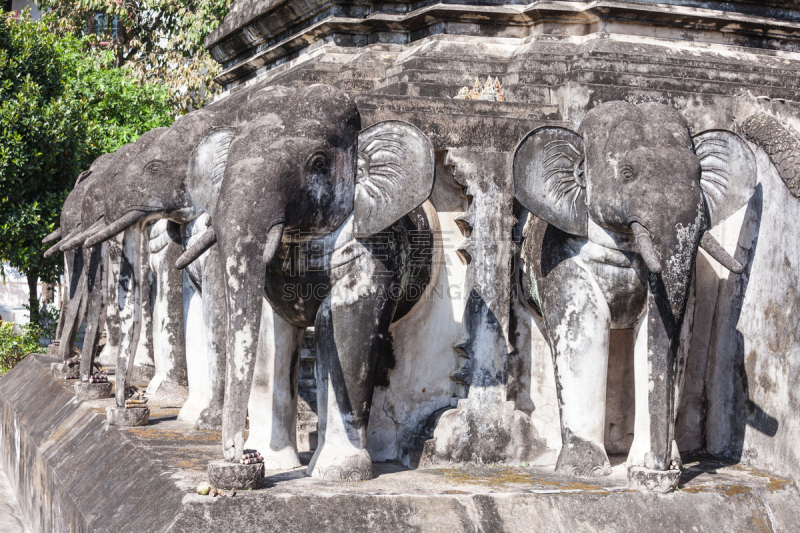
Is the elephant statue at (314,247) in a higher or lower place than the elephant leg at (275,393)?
higher

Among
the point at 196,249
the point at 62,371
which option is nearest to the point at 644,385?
the point at 196,249

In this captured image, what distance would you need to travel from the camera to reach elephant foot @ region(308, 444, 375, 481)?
4.62m

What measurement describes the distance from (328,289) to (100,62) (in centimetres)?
1363

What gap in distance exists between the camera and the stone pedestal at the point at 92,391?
23.4ft

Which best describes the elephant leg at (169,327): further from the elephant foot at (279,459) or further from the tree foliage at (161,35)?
the tree foliage at (161,35)

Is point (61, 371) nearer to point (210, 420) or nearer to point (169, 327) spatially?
point (169, 327)

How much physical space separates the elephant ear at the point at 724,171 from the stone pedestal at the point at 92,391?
4.57 meters

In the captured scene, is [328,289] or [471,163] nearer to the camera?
[328,289]

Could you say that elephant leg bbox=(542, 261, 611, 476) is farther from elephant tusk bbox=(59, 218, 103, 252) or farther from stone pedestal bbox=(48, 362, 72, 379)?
stone pedestal bbox=(48, 362, 72, 379)

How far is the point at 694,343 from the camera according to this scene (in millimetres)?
5766

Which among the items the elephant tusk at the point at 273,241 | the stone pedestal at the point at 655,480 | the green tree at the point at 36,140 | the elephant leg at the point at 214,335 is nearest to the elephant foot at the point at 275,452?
the elephant leg at the point at 214,335

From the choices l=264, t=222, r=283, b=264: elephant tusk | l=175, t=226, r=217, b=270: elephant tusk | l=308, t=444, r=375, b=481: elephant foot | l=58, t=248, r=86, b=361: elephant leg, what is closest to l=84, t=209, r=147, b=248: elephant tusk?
l=175, t=226, r=217, b=270: elephant tusk

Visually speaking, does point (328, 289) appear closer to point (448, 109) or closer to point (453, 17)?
point (448, 109)

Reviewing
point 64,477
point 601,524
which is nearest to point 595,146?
point 601,524
